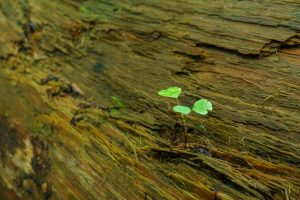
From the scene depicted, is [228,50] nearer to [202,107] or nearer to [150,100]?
[202,107]

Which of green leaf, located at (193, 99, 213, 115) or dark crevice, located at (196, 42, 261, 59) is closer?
green leaf, located at (193, 99, 213, 115)

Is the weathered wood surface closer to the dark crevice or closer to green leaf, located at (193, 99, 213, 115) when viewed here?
the dark crevice

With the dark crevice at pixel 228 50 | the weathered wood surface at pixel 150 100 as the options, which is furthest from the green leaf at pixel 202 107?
the dark crevice at pixel 228 50

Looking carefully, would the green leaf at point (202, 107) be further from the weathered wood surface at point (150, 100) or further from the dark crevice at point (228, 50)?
the dark crevice at point (228, 50)

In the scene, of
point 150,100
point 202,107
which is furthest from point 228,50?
point 150,100

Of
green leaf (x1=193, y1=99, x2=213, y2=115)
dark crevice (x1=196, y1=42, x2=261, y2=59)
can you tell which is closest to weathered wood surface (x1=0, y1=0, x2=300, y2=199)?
dark crevice (x1=196, y1=42, x2=261, y2=59)

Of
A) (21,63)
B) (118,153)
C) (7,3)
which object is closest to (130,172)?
(118,153)
